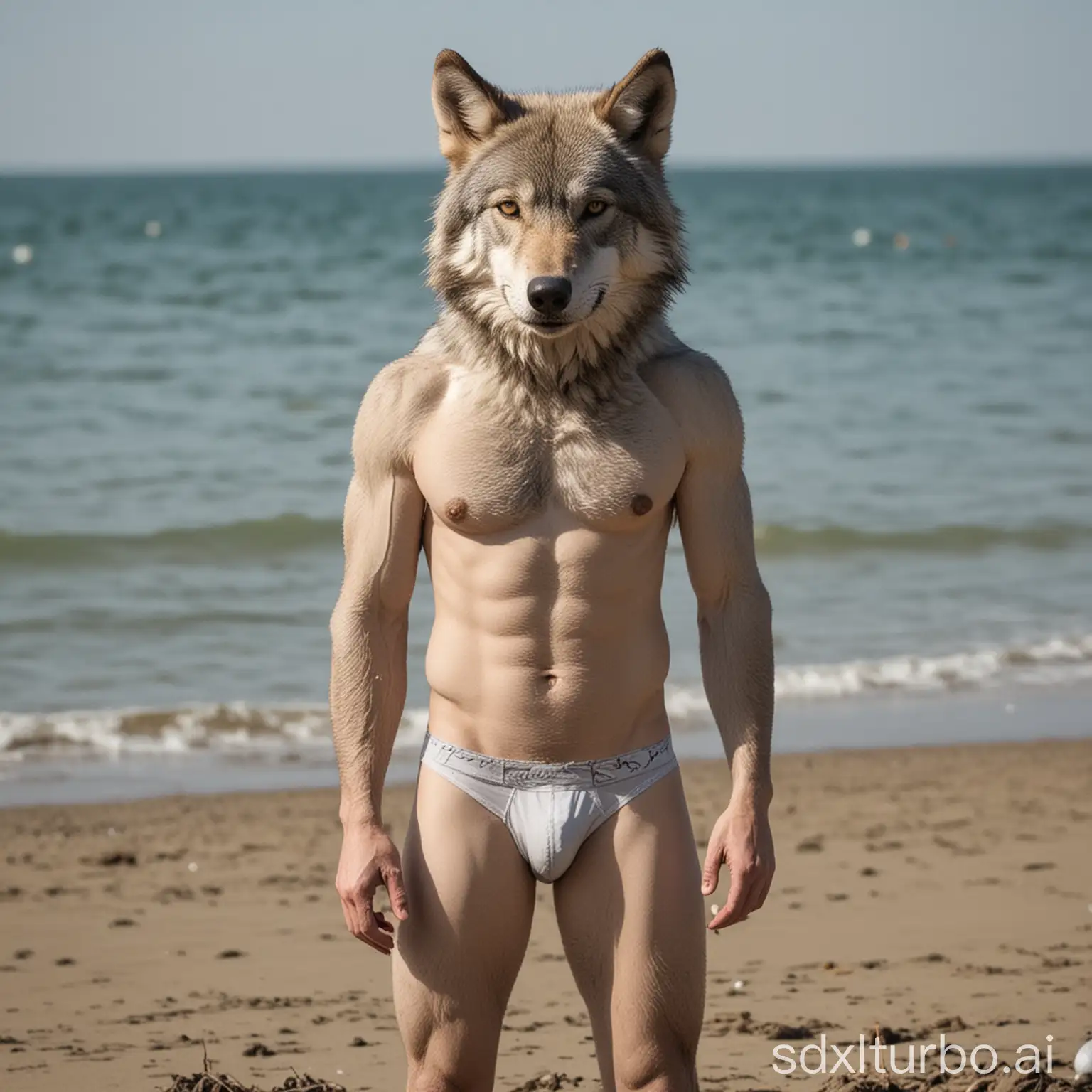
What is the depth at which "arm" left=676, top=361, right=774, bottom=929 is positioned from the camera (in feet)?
10.7

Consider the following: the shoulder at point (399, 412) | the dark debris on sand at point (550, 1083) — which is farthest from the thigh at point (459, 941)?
the dark debris on sand at point (550, 1083)

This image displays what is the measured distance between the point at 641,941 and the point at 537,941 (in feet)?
10.3

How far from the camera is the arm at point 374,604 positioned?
10.8ft

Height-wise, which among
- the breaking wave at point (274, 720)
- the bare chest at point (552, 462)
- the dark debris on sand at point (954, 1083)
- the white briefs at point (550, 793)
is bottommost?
the dark debris on sand at point (954, 1083)

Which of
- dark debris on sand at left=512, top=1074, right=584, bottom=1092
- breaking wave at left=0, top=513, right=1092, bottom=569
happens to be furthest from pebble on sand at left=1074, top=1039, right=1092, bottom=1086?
breaking wave at left=0, top=513, right=1092, bottom=569

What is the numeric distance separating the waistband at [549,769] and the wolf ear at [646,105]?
1.14 metres

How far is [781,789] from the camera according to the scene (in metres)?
7.95

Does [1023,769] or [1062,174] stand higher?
[1062,174]

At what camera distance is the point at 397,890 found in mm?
3203

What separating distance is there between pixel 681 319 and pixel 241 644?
666 inches

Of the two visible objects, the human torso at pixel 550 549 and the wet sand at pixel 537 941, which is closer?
the human torso at pixel 550 549

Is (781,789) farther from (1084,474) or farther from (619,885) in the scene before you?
(1084,474)

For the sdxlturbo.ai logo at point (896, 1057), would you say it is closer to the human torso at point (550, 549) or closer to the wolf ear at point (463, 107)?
the human torso at point (550, 549)

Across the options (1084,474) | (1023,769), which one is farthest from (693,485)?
(1084,474)
